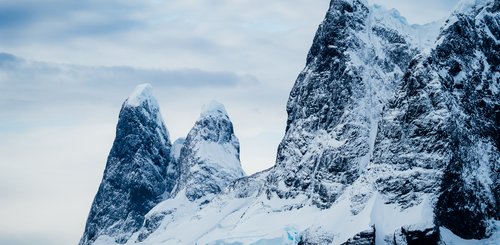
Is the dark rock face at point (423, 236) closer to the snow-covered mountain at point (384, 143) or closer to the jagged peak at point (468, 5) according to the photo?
the snow-covered mountain at point (384, 143)

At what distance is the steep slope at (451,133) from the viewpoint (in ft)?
338

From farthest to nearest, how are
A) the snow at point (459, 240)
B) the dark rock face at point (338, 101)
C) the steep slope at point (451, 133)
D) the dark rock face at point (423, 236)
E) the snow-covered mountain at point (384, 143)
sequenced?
the dark rock face at point (338, 101)
the snow-covered mountain at point (384, 143)
the steep slope at point (451, 133)
the snow at point (459, 240)
the dark rock face at point (423, 236)

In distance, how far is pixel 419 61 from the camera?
112 metres

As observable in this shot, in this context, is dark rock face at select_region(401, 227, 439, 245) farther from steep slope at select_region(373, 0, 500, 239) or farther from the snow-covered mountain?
steep slope at select_region(373, 0, 500, 239)

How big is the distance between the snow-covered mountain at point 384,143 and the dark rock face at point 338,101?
0.22m

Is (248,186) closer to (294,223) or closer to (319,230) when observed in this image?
(294,223)

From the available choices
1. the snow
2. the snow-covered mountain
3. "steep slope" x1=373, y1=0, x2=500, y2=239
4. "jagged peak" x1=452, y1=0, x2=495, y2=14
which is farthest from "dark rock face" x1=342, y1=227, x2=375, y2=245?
"jagged peak" x1=452, y1=0, x2=495, y2=14

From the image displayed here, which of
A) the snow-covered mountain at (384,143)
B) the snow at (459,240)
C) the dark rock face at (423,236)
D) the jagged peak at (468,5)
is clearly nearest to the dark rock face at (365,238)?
the snow-covered mountain at (384,143)

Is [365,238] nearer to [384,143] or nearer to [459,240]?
[459,240]

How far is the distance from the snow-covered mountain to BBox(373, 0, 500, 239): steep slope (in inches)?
6.7

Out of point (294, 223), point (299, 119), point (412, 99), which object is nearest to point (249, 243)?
point (294, 223)

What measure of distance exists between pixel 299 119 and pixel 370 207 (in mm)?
44319

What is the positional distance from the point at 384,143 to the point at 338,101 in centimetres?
2946

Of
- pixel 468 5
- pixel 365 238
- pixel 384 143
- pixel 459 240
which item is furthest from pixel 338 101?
pixel 459 240
